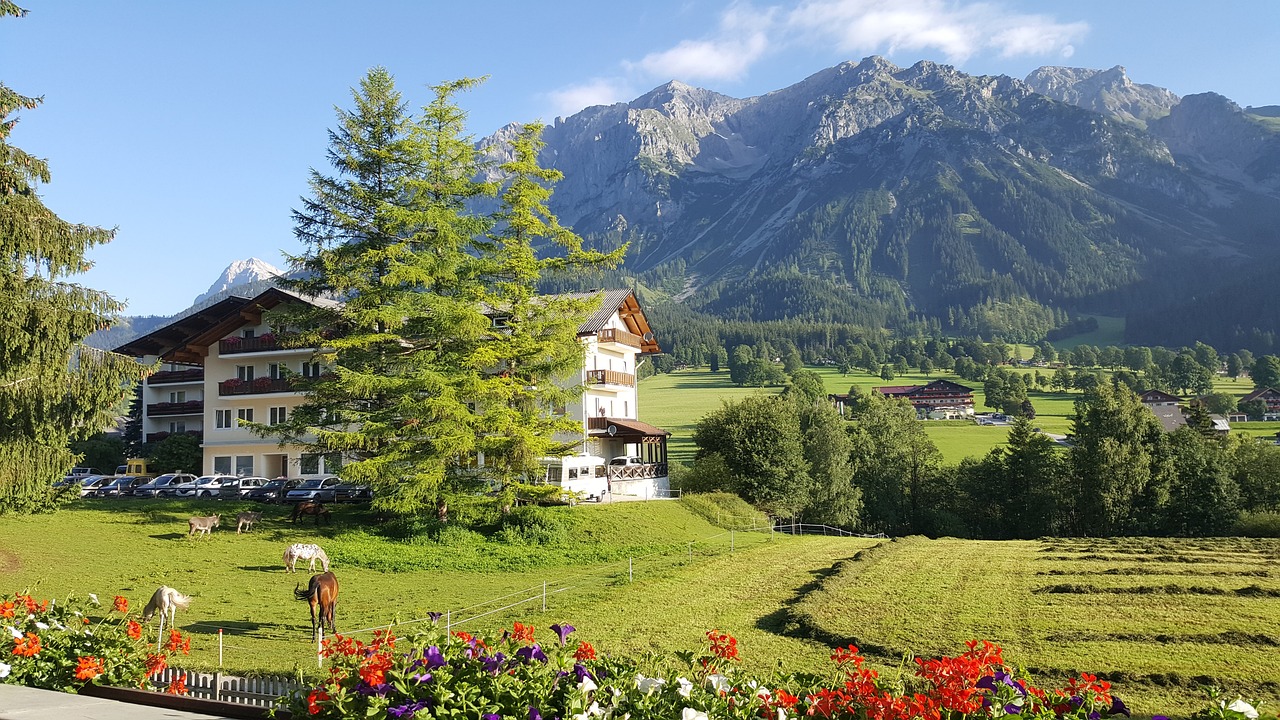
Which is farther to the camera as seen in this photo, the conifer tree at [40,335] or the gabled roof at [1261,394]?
the gabled roof at [1261,394]

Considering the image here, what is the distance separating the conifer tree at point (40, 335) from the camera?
18000mm

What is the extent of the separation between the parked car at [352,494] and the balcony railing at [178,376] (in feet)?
77.7

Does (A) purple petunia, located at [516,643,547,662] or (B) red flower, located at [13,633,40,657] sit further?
(B) red flower, located at [13,633,40,657]

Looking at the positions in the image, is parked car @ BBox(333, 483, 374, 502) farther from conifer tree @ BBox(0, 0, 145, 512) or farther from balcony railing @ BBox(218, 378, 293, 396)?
conifer tree @ BBox(0, 0, 145, 512)

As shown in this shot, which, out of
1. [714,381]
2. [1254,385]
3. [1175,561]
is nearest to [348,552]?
[1175,561]

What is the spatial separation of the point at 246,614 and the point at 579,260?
2075 centimetres

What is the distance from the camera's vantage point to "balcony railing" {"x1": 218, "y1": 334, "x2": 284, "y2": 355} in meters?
48.6

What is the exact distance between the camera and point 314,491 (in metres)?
41.5

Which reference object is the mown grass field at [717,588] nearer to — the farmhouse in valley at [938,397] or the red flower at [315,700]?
the red flower at [315,700]

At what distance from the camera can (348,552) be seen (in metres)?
29.0

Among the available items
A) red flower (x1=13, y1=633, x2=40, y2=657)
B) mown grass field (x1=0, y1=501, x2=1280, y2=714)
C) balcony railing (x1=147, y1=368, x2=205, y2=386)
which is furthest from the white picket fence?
balcony railing (x1=147, y1=368, x2=205, y2=386)

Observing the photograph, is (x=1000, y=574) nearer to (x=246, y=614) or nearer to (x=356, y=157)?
(x=246, y=614)

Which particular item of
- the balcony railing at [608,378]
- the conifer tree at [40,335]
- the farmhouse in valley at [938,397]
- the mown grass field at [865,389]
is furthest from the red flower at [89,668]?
the farmhouse in valley at [938,397]

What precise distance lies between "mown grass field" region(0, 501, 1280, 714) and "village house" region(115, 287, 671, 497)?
11491 millimetres
